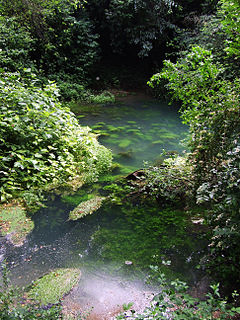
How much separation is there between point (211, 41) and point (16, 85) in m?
6.70

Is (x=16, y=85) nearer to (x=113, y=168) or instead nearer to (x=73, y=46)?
(x=113, y=168)

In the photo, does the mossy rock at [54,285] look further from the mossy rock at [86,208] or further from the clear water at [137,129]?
the clear water at [137,129]

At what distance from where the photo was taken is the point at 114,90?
1329 cm

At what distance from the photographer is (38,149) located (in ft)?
15.6

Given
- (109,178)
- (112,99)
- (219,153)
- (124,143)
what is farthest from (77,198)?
(112,99)

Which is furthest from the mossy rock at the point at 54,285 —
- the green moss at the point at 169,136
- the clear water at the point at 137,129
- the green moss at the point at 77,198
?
the green moss at the point at 169,136

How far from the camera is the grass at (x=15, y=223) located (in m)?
3.43

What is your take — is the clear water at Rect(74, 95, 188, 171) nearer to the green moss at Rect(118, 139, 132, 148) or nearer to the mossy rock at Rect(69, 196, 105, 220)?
the green moss at Rect(118, 139, 132, 148)

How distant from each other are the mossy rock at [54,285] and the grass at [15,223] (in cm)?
73

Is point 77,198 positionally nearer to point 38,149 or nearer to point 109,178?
point 109,178

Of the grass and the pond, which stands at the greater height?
the pond

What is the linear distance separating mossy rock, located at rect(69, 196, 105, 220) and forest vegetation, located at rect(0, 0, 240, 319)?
537mm

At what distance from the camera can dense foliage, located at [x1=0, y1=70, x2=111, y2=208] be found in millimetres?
4336

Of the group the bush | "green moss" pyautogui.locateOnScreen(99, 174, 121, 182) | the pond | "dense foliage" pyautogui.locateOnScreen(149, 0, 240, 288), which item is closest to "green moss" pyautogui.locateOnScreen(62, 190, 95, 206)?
the pond
